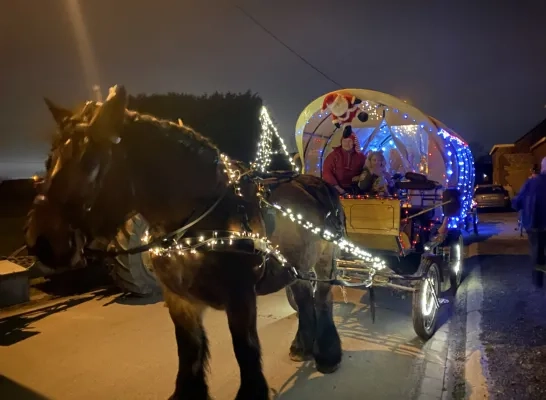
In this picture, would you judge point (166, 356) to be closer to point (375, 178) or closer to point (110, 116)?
point (110, 116)

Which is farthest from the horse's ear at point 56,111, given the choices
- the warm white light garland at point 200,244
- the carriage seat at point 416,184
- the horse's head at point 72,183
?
the carriage seat at point 416,184

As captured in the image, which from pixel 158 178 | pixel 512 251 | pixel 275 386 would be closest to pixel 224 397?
pixel 275 386

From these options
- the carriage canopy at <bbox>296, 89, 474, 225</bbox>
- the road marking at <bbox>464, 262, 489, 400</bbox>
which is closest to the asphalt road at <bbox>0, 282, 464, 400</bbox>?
the road marking at <bbox>464, 262, 489, 400</bbox>

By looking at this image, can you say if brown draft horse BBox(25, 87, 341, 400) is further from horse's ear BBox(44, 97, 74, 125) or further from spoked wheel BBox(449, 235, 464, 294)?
spoked wheel BBox(449, 235, 464, 294)

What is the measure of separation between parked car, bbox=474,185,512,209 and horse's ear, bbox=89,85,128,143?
25629 millimetres


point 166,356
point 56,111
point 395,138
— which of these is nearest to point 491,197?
point 395,138

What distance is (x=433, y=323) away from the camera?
5859 mm

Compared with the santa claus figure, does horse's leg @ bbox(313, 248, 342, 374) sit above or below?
below

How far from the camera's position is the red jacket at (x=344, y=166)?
6.71 meters

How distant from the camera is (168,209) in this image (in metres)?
3.19

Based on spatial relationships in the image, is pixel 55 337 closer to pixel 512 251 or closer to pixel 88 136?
pixel 88 136

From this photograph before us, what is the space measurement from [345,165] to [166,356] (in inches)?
140

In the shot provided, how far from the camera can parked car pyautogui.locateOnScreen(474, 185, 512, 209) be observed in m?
25.5

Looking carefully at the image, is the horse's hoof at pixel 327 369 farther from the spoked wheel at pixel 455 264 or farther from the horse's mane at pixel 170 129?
the spoked wheel at pixel 455 264
